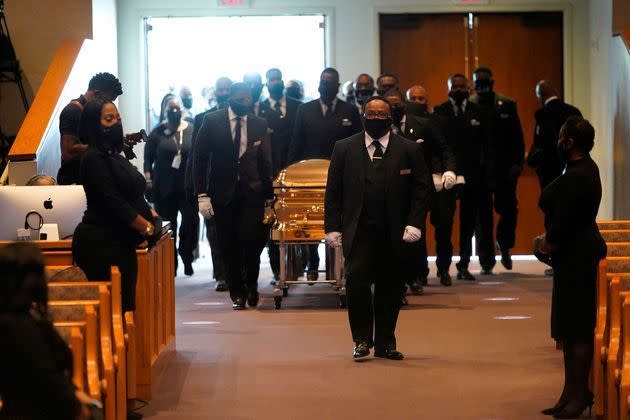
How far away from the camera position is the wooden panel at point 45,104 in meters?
10.8

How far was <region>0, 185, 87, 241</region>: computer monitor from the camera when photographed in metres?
7.18

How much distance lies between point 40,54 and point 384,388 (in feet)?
25.1

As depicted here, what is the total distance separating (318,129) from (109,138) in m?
5.03

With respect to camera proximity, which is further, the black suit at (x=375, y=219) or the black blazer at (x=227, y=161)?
the black blazer at (x=227, y=161)

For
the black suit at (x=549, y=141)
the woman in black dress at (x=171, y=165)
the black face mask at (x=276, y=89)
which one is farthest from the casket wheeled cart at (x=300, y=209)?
the black suit at (x=549, y=141)

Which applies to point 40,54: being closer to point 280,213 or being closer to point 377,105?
point 280,213

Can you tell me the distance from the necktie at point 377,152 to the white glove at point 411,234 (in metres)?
0.48

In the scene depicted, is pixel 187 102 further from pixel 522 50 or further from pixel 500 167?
pixel 522 50

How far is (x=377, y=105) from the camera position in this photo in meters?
8.05

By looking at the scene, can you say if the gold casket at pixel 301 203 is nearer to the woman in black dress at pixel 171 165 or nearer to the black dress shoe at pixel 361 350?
the black dress shoe at pixel 361 350

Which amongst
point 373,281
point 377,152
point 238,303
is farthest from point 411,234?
point 238,303

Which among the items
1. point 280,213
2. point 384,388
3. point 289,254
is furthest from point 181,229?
point 384,388

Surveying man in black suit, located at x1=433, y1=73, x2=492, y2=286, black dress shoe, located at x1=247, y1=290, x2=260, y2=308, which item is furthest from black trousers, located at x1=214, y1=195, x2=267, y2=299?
man in black suit, located at x1=433, y1=73, x2=492, y2=286

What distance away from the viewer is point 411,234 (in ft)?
25.6
